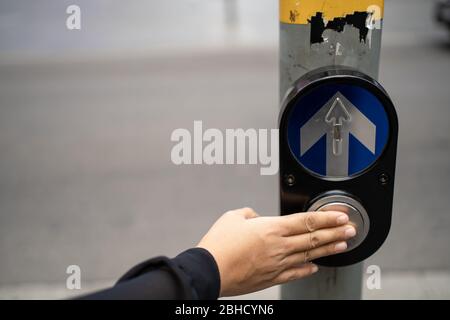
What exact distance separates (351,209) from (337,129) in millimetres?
182

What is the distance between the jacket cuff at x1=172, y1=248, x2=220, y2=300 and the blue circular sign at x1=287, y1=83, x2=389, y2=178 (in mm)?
303

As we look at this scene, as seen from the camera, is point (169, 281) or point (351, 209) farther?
point (351, 209)

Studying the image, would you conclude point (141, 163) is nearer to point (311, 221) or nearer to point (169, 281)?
point (311, 221)

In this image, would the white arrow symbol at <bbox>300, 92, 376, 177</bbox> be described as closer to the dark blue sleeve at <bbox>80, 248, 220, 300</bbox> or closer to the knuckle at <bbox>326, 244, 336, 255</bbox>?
the knuckle at <bbox>326, 244, 336, 255</bbox>

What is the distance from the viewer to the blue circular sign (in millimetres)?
1252

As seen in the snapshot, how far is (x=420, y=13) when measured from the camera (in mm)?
11164

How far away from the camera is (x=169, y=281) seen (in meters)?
1.06

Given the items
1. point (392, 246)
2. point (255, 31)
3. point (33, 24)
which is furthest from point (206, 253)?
point (33, 24)

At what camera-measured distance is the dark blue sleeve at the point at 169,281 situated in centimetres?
103

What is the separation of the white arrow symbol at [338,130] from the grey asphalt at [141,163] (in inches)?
86.8
